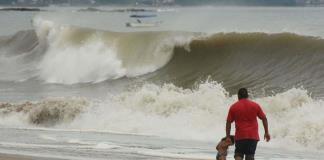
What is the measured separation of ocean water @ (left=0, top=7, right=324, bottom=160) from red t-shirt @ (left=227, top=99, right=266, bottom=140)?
3092 millimetres

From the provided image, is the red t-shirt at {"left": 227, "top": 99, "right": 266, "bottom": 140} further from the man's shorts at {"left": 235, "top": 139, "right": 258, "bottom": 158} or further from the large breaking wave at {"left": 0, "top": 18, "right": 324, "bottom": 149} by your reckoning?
the large breaking wave at {"left": 0, "top": 18, "right": 324, "bottom": 149}

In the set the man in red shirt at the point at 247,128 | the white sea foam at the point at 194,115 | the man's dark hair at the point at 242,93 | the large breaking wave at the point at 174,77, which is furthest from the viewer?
the large breaking wave at the point at 174,77

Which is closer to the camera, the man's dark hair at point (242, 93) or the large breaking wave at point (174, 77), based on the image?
the man's dark hair at point (242, 93)

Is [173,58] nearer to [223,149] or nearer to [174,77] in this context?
[174,77]

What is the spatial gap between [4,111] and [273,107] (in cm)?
760

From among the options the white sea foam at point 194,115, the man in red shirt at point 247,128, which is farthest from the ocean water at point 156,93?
the man in red shirt at point 247,128

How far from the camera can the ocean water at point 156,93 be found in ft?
51.6

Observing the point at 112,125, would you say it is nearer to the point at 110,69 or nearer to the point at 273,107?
the point at 273,107

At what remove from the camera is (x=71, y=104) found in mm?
Answer: 21141

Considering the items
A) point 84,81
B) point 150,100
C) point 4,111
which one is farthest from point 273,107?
point 84,81

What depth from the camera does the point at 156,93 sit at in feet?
68.6

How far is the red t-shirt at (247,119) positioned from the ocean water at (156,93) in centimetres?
309

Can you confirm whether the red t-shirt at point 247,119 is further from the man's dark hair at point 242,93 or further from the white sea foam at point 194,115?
the white sea foam at point 194,115

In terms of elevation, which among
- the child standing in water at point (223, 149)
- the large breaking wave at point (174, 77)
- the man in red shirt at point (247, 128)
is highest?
the large breaking wave at point (174, 77)
